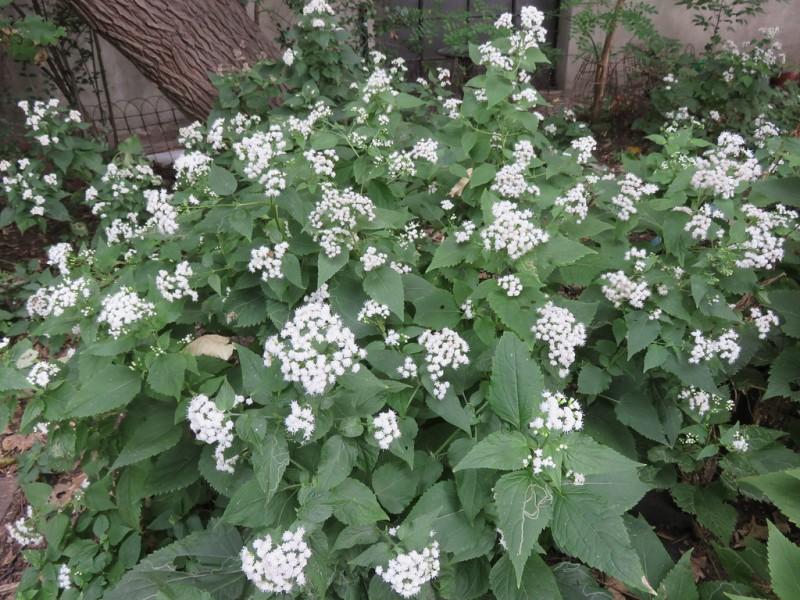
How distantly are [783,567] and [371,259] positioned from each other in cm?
197

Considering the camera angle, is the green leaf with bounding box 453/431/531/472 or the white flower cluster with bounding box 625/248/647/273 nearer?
the green leaf with bounding box 453/431/531/472

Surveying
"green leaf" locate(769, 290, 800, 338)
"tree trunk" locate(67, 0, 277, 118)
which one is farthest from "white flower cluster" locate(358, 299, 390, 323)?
"tree trunk" locate(67, 0, 277, 118)

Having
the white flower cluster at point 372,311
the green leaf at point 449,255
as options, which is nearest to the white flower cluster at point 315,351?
the white flower cluster at point 372,311

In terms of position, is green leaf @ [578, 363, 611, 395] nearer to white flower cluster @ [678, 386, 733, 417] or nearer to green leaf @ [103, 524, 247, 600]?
white flower cluster @ [678, 386, 733, 417]

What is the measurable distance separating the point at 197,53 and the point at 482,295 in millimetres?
4321

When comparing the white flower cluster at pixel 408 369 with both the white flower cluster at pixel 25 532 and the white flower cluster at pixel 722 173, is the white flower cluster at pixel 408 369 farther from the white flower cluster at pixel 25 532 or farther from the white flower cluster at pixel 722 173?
the white flower cluster at pixel 25 532

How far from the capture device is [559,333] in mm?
2258

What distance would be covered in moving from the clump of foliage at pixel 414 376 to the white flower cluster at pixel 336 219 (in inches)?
0.5

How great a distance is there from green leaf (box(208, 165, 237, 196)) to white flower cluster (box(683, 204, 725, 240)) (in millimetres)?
2058

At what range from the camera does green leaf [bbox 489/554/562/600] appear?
2035 mm

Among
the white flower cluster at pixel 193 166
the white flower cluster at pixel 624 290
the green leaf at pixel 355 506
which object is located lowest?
the green leaf at pixel 355 506

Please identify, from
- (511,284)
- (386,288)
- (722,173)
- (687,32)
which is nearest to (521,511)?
(511,284)

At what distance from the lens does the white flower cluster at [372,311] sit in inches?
92.0

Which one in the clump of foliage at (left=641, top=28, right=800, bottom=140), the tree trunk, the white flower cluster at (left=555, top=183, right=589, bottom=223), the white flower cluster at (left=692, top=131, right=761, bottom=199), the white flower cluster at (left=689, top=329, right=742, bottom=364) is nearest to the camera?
the white flower cluster at (left=689, top=329, right=742, bottom=364)
